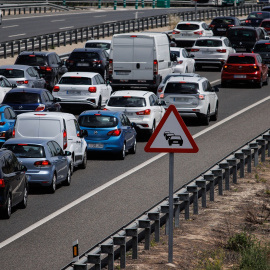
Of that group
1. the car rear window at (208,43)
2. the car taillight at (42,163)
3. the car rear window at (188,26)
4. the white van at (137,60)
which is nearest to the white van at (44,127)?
the car taillight at (42,163)

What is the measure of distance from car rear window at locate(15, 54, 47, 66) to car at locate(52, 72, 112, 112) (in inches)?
218

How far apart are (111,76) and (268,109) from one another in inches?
245

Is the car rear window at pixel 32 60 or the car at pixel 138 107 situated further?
the car rear window at pixel 32 60

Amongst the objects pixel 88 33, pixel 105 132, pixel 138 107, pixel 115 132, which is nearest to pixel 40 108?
pixel 138 107

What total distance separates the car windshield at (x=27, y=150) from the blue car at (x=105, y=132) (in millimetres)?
5037

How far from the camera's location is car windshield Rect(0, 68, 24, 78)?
117 feet

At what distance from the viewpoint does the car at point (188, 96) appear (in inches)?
1237

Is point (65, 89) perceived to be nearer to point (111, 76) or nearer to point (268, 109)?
point (111, 76)

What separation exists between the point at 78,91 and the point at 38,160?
1344 cm

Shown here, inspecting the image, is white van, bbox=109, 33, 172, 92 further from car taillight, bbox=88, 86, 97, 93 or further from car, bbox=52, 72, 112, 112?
car taillight, bbox=88, 86, 97, 93

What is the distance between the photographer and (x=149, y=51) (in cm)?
3706

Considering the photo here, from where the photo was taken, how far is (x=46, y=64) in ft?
128

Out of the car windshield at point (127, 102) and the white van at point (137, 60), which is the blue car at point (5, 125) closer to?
the car windshield at point (127, 102)

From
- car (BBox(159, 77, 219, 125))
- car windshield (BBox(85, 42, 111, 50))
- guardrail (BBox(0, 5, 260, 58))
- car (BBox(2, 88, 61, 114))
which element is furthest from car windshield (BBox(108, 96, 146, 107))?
guardrail (BBox(0, 5, 260, 58))
